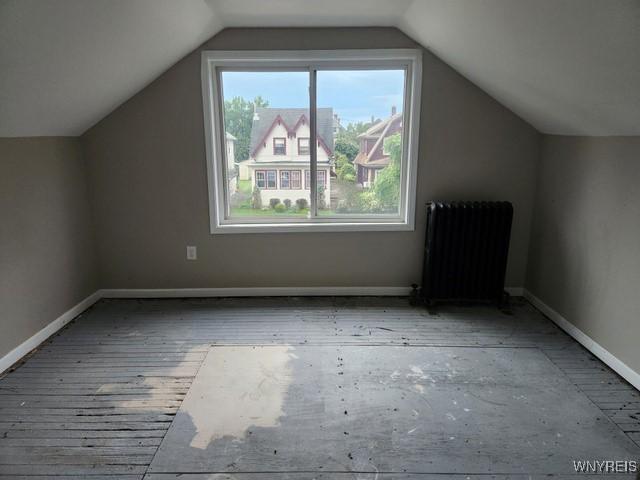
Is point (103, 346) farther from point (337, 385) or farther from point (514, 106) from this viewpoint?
point (514, 106)

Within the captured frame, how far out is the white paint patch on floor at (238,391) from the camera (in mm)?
1964

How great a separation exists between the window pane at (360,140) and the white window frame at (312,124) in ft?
0.18

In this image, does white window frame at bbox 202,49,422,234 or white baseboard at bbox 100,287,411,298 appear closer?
white window frame at bbox 202,49,422,234

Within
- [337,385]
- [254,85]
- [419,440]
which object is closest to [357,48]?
[254,85]

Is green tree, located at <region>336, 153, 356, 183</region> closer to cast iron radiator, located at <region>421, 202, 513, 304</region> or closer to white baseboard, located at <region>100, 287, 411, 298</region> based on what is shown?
cast iron radiator, located at <region>421, 202, 513, 304</region>

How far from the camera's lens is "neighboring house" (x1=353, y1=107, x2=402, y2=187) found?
11.0 feet

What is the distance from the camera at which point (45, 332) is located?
9.10 ft

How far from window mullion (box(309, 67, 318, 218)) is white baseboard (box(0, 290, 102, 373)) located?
1993 mm

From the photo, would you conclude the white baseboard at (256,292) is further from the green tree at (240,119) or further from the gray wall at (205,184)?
the green tree at (240,119)

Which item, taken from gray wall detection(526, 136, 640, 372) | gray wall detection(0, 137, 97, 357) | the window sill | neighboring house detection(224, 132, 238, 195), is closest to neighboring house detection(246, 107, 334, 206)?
neighboring house detection(224, 132, 238, 195)

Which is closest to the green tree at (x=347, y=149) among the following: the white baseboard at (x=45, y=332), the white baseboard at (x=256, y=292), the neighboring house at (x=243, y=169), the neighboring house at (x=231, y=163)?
the neighboring house at (x=243, y=169)

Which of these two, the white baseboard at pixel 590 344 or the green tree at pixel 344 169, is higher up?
the green tree at pixel 344 169

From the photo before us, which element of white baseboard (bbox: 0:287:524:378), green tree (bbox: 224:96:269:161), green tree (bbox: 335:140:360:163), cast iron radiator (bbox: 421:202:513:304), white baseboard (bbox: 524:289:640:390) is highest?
green tree (bbox: 224:96:269:161)

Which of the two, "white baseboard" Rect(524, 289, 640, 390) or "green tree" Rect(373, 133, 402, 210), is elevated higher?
"green tree" Rect(373, 133, 402, 210)
